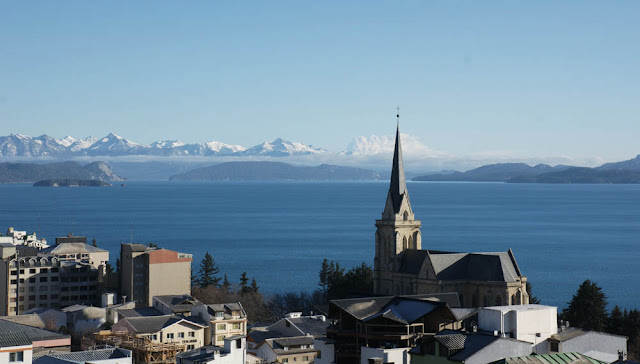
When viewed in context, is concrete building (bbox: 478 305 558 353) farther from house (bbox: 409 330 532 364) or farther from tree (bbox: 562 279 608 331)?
tree (bbox: 562 279 608 331)

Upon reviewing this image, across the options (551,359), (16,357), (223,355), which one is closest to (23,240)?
(223,355)

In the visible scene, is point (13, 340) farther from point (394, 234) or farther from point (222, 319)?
point (394, 234)

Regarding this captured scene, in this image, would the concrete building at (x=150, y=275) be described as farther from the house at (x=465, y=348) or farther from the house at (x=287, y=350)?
the house at (x=465, y=348)

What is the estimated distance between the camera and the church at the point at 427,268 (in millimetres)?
58594

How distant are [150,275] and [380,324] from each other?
130 ft

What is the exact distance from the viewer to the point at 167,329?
166 feet

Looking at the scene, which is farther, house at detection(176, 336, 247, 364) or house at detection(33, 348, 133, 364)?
house at detection(176, 336, 247, 364)

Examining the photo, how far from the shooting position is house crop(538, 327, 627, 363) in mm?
33750

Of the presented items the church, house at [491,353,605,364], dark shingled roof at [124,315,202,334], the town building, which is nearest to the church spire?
the church

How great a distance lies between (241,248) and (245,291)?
56.5 meters

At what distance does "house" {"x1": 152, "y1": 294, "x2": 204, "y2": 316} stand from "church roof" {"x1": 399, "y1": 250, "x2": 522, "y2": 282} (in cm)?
1526

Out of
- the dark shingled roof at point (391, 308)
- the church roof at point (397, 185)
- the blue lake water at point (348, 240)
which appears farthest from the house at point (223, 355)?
the blue lake water at point (348, 240)

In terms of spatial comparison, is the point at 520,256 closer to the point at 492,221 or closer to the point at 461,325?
the point at 492,221

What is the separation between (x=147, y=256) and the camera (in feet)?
231
